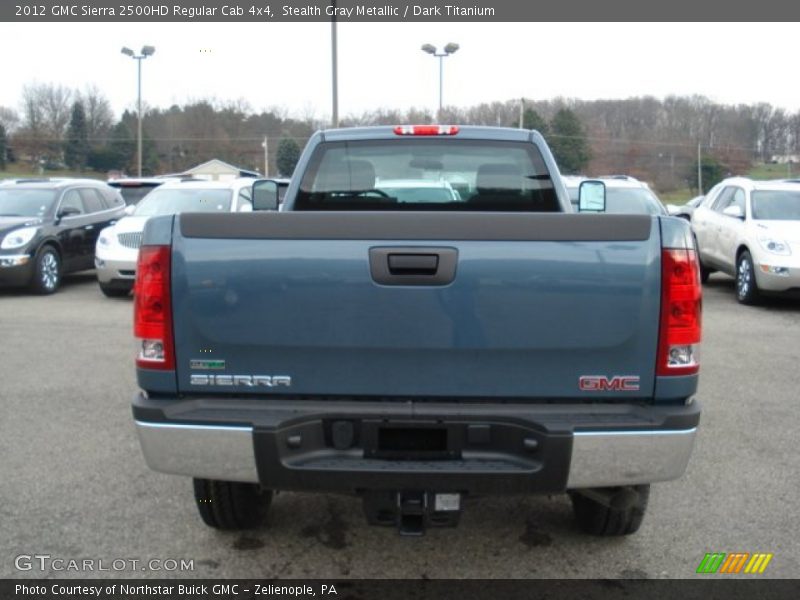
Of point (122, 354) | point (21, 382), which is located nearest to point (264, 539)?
point (21, 382)

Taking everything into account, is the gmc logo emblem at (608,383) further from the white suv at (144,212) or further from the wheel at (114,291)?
the wheel at (114,291)

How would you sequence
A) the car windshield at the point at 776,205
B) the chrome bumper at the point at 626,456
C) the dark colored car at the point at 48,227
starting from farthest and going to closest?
the dark colored car at the point at 48,227
the car windshield at the point at 776,205
the chrome bumper at the point at 626,456

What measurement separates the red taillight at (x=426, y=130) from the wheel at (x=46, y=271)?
9.24 metres

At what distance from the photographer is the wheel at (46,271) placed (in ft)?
40.8

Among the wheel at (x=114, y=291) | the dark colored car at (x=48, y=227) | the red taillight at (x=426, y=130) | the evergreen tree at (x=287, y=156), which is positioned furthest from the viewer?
the evergreen tree at (x=287, y=156)

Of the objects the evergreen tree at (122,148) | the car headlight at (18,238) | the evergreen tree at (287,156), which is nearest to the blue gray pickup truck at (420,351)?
the car headlight at (18,238)

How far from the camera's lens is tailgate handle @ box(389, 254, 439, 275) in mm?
2982

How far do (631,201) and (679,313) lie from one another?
34.9 ft

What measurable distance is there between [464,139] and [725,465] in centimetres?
262

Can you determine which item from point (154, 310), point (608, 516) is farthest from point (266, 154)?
point (154, 310)

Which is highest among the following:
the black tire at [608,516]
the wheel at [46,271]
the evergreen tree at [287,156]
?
the evergreen tree at [287,156]

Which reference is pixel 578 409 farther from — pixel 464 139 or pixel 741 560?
pixel 464 139

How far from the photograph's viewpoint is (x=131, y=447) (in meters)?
5.28

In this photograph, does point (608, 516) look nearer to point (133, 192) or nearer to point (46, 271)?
point (46, 271)
